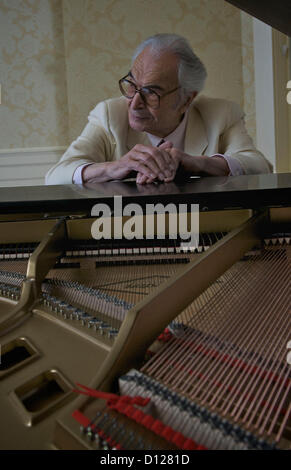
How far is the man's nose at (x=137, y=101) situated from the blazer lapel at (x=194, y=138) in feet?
1.30

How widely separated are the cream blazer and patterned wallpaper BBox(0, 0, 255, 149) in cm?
129

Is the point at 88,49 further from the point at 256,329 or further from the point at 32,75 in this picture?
the point at 256,329

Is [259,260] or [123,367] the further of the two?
[259,260]

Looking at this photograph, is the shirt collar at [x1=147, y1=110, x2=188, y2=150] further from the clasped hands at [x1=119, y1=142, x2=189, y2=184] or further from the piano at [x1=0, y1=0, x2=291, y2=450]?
the piano at [x1=0, y1=0, x2=291, y2=450]

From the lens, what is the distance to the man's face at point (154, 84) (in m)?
2.02

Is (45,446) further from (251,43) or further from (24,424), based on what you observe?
(251,43)

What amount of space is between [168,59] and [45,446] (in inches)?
76.6

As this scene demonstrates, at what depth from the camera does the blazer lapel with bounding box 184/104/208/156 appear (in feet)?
7.71

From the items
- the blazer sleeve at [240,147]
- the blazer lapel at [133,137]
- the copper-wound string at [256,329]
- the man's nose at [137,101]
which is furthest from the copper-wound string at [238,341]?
the blazer lapel at [133,137]

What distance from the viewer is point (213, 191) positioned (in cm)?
109

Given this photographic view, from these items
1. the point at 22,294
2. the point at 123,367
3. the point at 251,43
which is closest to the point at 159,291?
the point at 123,367

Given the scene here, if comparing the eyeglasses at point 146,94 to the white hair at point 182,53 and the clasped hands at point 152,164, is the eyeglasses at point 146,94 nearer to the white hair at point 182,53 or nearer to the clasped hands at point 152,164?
the white hair at point 182,53

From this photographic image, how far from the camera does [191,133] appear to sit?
7.72 feet

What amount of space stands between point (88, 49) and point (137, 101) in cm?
185
